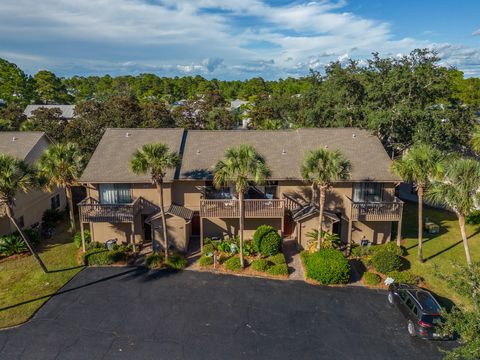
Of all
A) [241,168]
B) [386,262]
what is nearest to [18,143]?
[241,168]

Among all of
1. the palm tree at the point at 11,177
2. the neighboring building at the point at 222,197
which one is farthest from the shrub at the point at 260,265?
the palm tree at the point at 11,177

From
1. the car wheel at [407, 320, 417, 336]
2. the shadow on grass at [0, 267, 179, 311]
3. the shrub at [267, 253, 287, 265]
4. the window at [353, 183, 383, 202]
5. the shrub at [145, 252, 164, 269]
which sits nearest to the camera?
the car wheel at [407, 320, 417, 336]

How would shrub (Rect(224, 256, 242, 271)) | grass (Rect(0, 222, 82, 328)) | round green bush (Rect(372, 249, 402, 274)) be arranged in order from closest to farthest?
grass (Rect(0, 222, 82, 328))
round green bush (Rect(372, 249, 402, 274))
shrub (Rect(224, 256, 242, 271))

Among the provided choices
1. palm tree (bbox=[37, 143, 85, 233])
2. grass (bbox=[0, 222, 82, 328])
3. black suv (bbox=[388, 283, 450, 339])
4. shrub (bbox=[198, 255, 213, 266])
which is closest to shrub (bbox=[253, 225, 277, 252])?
shrub (bbox=[198, 255, 213, 266])

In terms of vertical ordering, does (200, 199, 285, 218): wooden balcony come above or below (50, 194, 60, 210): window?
above

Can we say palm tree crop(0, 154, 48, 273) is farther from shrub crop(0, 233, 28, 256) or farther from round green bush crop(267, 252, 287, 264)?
round green bush crop(267, 252, 287, 264)

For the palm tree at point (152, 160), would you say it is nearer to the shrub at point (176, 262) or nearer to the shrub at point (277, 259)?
the shrub at point (176, 262)

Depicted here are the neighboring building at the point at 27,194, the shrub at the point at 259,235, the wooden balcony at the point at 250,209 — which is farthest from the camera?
the neighboring building at the point at 27,194

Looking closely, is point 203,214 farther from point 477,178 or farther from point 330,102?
point 330,102
